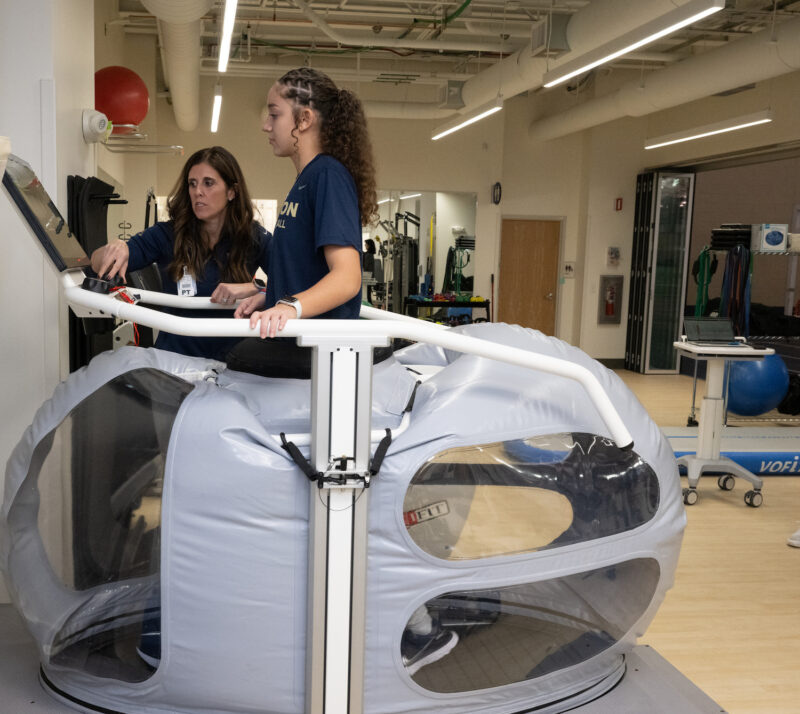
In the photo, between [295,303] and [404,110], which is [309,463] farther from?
[404,110]

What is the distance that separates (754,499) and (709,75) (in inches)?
161

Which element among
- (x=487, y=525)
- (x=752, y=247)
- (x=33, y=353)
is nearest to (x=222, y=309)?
(x=33, y=353)

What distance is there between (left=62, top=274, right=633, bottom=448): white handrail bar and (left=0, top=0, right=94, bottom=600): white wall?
794mm

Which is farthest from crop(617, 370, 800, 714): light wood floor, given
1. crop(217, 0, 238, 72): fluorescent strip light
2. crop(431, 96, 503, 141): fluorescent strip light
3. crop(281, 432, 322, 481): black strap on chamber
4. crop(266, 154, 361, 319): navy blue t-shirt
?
crop(431, 96, 503, 141): fluorescent strip light

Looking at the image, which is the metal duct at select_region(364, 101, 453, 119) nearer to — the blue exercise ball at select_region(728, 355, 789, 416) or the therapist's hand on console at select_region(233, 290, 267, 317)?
the blue exercise ball at select_region(728, 355, 789, 416)

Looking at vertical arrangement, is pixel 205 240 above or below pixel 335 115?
below

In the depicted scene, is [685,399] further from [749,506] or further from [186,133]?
[186,133]

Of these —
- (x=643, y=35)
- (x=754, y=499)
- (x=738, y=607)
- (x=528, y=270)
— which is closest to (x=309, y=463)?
(x=738, y=607)

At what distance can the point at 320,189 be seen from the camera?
202cm

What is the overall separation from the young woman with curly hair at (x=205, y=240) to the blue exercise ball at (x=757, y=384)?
18.5ft

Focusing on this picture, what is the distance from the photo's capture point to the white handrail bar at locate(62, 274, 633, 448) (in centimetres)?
191

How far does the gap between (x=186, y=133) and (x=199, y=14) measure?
5.73 m

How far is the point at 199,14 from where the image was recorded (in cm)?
563

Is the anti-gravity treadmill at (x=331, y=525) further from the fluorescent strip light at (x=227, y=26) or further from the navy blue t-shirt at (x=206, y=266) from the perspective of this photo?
the fluorescent strip light at (x=227, y=26)
